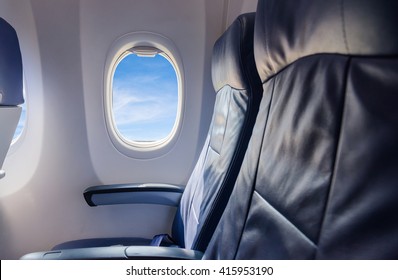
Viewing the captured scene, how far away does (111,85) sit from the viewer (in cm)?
185

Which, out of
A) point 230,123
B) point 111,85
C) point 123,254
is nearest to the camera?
point 123,254

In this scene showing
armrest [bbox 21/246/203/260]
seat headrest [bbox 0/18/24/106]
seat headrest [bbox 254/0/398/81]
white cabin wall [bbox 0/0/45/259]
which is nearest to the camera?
seat headrest [bbox 254/0/398/81]

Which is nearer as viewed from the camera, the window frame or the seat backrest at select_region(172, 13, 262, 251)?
the seat backrest at select_region(172, 13, 262, 251)

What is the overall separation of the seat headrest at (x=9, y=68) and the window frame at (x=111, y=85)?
1.72 feet

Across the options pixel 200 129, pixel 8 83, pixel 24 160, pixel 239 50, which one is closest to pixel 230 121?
pixel 239 50

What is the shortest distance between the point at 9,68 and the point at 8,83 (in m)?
0.06

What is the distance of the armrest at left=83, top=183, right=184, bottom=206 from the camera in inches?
66.7

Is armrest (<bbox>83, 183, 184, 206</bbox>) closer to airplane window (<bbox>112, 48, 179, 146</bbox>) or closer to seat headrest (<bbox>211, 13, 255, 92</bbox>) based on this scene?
airplane window (<bbox>112, 48, 179, 146</bbox>)

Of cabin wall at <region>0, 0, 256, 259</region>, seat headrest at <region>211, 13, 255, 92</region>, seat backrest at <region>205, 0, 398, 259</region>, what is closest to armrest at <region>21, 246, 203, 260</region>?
seat backrest at <region>205, 0, 398, 259</region>

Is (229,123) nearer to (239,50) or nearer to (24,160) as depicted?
(239,50)

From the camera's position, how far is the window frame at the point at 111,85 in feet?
5.79

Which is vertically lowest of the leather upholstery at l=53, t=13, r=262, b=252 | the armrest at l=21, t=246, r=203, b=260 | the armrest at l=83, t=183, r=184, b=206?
the armrest at l=83, t=183, r=184, b=206

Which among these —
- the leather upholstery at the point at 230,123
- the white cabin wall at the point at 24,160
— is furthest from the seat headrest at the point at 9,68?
the leather upholstery at the point at 230,123

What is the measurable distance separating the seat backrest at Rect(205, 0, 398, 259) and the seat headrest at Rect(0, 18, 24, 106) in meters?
1.06
